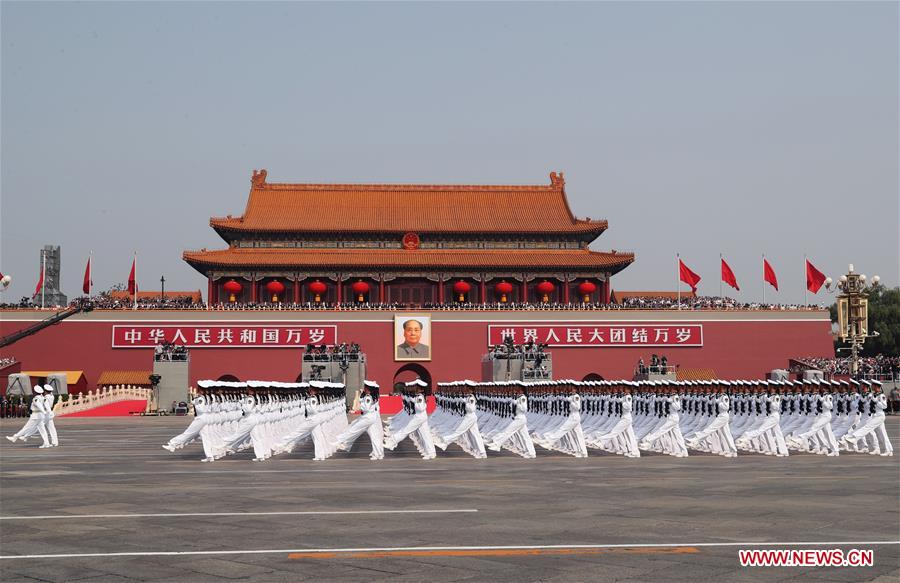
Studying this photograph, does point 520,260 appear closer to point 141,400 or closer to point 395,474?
point 141,400

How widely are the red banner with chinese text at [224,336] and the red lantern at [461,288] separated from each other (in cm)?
677

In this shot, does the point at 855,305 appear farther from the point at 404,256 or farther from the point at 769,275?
the point at 404,256

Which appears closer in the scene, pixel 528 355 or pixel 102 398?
pixel 102 398

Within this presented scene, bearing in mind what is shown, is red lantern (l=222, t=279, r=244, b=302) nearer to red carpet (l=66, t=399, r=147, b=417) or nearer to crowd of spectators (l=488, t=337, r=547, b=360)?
red carpet (l=66, t=399, r=147, b=417)

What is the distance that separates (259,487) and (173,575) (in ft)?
15.8

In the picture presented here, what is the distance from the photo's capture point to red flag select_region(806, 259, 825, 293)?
1678 inches

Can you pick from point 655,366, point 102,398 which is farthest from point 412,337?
point 102,398

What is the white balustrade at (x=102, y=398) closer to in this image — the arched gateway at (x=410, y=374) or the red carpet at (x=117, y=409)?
the red carpet at (x=117, y=409)

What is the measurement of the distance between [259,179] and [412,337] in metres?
13.3

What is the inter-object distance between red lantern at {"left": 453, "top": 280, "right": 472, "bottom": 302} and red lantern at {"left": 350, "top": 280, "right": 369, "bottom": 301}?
13.4 feet

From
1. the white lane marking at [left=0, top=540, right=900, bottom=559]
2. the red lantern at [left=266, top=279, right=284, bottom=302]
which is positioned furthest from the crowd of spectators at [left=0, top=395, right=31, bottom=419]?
the white lane marking at [left=0, top=540, right=900, bottom=559]

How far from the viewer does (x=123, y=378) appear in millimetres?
42438

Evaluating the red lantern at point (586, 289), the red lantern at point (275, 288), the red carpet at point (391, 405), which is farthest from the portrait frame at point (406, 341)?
the red lantern at point (586, 289)

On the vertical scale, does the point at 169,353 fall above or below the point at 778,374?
above
